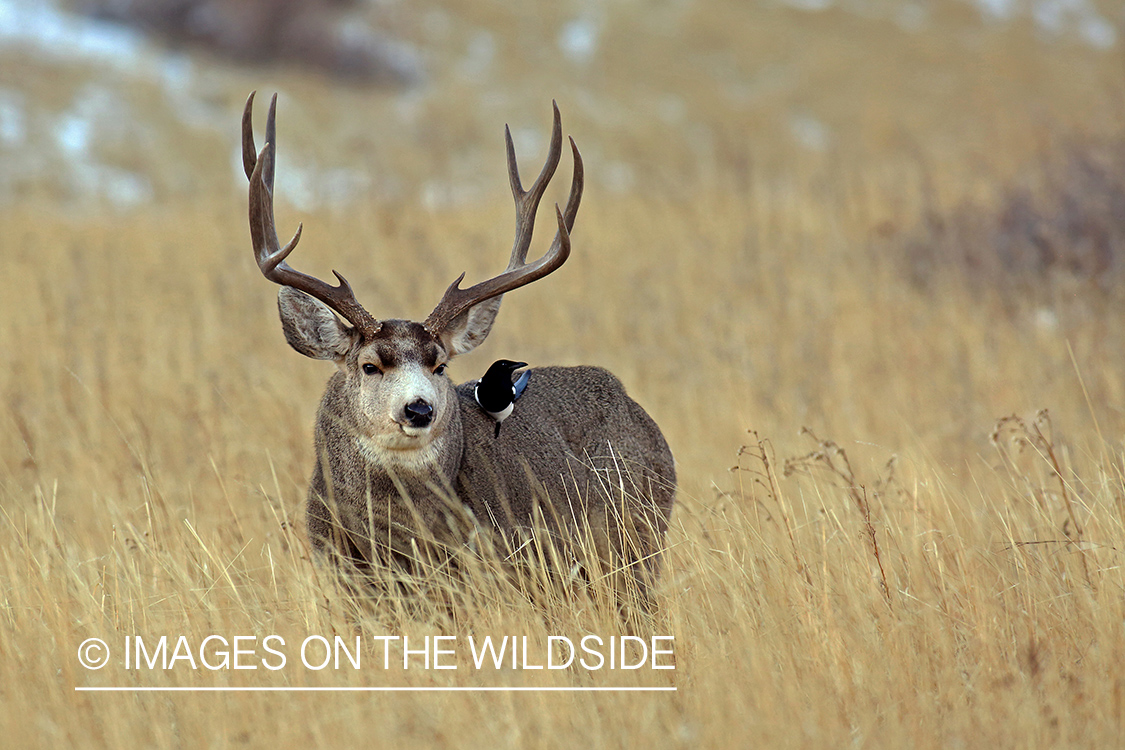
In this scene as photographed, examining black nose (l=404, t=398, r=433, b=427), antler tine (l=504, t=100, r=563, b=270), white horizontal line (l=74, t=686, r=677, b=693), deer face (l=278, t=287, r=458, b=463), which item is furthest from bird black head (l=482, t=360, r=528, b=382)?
white horizontal line (l=74, t=686, r=677, b=693)

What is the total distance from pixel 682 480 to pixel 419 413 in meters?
2.83

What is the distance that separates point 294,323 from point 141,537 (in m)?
1.07

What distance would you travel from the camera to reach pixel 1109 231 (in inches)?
400

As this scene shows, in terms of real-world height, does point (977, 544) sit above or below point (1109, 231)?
below

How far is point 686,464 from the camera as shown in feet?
24.4

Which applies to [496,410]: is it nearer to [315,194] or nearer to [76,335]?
[76,335]

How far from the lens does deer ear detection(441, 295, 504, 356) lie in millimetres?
5113

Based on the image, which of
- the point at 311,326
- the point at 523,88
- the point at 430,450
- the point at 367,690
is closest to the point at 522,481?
the point at 430,450

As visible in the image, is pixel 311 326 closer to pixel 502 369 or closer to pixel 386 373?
pixel 386 373

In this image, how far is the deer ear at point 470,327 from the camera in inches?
201

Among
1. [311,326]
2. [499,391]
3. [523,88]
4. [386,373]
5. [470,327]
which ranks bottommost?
[386,373]

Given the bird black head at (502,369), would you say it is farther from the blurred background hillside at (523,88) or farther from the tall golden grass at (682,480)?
the blurred background hillside at (523,88)

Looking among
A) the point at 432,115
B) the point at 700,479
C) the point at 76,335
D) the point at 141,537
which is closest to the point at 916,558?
the point at 700,479

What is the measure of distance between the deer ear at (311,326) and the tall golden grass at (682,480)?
2.63 ft
